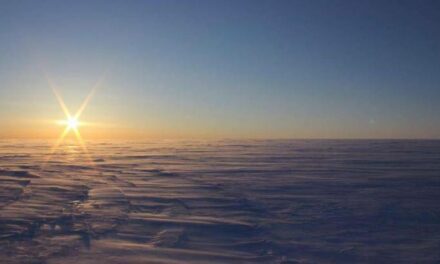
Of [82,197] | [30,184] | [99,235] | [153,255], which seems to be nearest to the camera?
[153,255]

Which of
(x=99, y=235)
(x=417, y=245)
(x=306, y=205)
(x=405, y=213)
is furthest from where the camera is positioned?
(x=306, y=205)

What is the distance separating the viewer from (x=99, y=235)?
762cm

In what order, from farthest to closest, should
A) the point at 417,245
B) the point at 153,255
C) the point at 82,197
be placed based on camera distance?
the point at 82,197 → the point at 417,245 → the point at 153,255

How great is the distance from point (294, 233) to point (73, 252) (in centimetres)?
382

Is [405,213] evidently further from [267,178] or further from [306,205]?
[267,178]

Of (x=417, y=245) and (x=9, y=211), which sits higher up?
(x=9, y=211)

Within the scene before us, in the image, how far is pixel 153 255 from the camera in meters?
6.51

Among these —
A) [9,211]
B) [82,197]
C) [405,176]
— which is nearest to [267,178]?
[405,176]

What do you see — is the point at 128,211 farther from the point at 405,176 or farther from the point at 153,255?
the point at 405,176

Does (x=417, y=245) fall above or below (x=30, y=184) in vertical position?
below

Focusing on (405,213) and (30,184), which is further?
(30,184)

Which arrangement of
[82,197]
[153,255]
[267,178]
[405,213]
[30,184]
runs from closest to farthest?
1. [153,255]
2. [405,213]
3. [82,197]
4. [30,184]
5. [267,178]

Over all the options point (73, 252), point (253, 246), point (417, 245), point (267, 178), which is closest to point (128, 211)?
point (73, 252)

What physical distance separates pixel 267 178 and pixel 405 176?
17.6 ft
